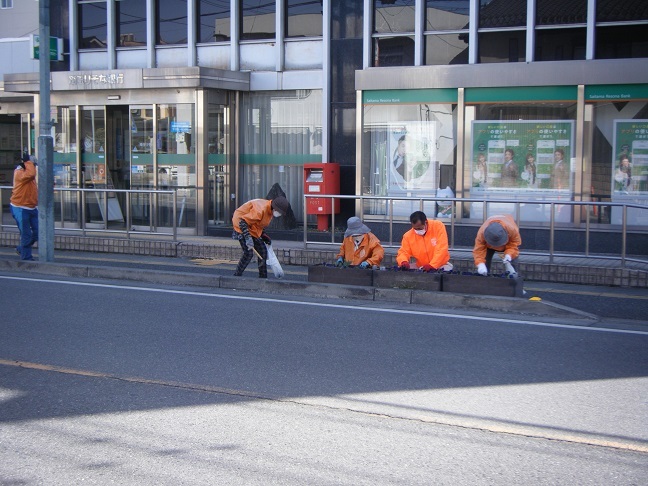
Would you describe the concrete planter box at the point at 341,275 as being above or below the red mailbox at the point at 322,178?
below

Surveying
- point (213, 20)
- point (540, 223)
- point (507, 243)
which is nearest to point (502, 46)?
point (540, 223)

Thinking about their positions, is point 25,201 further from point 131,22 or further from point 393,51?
point 393,51

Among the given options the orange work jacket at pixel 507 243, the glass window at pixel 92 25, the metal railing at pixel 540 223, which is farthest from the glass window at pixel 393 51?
the glass window at pixel 92 25

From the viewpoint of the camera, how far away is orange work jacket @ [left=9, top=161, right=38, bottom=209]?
571 inches

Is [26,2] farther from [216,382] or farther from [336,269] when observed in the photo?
[216,382]

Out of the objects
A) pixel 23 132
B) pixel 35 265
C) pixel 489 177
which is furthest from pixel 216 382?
pixel 23 132

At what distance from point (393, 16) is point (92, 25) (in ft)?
26.5

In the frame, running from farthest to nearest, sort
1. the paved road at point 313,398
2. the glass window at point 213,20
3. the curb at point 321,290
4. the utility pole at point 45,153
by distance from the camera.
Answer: the glass window at point 213,20
the utility pole at point 45,153
the curb at point 321,290
the paved road at point 313,398

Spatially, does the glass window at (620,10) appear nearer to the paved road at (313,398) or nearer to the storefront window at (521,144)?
the storefront window at (521,144)

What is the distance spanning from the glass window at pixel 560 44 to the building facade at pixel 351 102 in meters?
0.03

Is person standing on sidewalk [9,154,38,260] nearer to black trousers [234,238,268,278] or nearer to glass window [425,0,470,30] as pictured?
black trousers [234,238,268,278]

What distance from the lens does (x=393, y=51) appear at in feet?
56.9

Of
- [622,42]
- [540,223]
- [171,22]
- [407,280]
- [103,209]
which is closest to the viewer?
[407,280]

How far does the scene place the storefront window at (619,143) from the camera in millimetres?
14812
